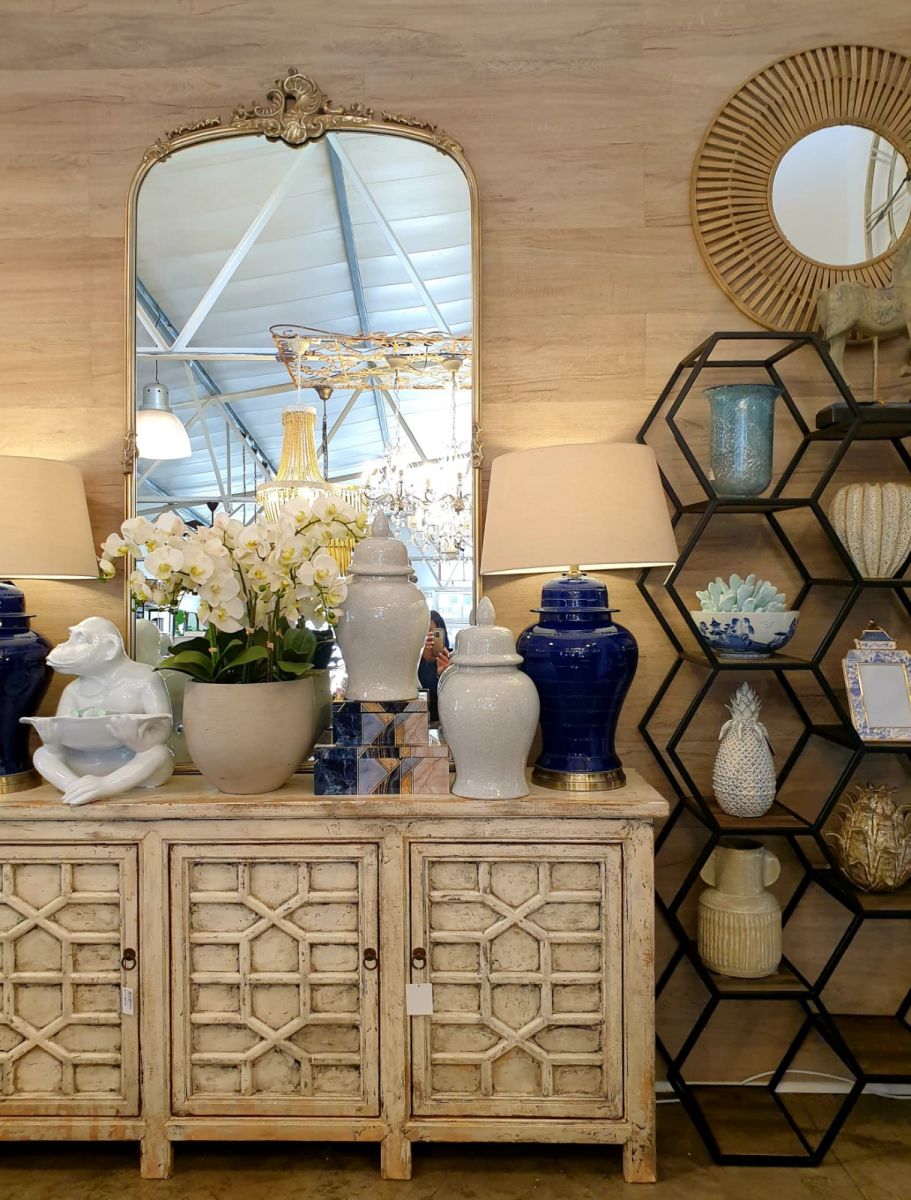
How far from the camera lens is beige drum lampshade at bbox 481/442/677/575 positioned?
6.27 ft

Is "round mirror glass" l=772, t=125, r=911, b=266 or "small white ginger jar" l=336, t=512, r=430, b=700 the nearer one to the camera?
"small white ginger jar" l=336, t=512, r=430, b=700

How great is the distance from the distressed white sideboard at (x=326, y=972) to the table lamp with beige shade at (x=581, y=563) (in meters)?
0.18

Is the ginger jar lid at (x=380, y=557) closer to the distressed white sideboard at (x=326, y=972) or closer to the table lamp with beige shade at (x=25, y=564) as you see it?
the distressed white sideboard at (x=326, y=972)

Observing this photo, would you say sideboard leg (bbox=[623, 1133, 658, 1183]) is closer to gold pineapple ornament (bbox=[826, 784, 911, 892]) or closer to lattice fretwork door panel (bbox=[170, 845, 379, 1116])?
lattice fretwork door panel (bbox=[170, 845, 379, 1116])

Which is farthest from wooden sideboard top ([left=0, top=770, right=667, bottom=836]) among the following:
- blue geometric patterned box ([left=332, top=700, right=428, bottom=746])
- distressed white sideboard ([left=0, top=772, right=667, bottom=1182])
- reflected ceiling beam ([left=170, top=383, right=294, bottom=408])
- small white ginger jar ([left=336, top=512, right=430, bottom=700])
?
reflected ceiling beam ([left=170, top=383, right=294, bottom=408])

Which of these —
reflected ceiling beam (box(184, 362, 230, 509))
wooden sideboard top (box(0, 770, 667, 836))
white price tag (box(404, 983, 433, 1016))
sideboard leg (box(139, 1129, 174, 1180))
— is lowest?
sideboard leg (box(139, 1129, 174, 1180))

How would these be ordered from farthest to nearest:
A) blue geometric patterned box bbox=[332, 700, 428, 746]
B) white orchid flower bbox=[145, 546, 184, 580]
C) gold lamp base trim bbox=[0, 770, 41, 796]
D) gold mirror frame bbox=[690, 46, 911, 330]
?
gold mirror frame bbox=[690, 46, 911, 330]
gold lamp base trim bbox=[0, 770, 41, 796]
blue geometric patterned box bbox=[332, 700, 428, 746]
white orchid flower bbox=[145, 546, 184, 580]

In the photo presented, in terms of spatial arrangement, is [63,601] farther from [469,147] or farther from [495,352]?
[469,147]

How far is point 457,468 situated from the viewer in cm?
224

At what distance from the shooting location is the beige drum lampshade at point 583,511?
191cm

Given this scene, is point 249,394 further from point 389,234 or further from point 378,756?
point 378,756

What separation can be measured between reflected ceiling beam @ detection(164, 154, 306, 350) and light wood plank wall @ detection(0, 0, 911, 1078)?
19cm

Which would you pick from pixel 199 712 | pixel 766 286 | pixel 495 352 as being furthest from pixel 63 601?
pixel 766 286

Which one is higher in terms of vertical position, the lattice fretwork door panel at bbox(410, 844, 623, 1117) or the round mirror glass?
the round mirror glass
